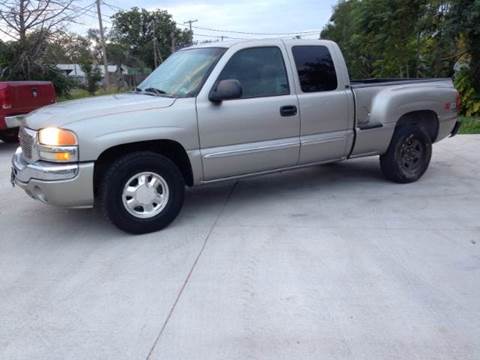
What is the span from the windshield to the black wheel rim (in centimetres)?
287

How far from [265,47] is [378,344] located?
11.7 feet

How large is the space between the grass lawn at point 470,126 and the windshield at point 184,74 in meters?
7.51

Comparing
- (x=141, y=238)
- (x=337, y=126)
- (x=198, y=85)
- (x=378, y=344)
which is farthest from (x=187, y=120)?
(x=378, y=344)

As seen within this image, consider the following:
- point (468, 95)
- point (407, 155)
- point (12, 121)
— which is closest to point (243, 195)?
point (407, 155)

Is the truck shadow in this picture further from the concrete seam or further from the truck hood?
the truck hood

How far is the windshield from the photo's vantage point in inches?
198

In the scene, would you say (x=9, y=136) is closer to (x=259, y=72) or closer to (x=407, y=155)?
(x=259, y=72)

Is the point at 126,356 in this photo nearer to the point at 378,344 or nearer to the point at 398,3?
the point at 378,344

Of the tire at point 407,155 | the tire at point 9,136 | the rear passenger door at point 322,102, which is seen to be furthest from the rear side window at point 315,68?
the tire at point 9,136

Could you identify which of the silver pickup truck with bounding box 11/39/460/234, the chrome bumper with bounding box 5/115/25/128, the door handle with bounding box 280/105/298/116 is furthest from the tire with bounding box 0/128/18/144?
the door handle with bounding box 280/105/298/116

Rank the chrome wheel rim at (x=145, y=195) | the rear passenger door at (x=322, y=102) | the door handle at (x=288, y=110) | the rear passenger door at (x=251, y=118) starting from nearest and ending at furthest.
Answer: the chrome wheel rim at (x=145, y=195)
the rear passenger door at (x=251, y=118)
the door handle at (x=288, y=110)
the rear passenger door at (x=322, y=102)

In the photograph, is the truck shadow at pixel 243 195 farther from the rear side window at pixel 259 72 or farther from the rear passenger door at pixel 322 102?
the rear side window at pixel 259 72

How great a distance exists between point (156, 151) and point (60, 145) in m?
0.97

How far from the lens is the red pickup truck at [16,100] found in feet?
31.0
